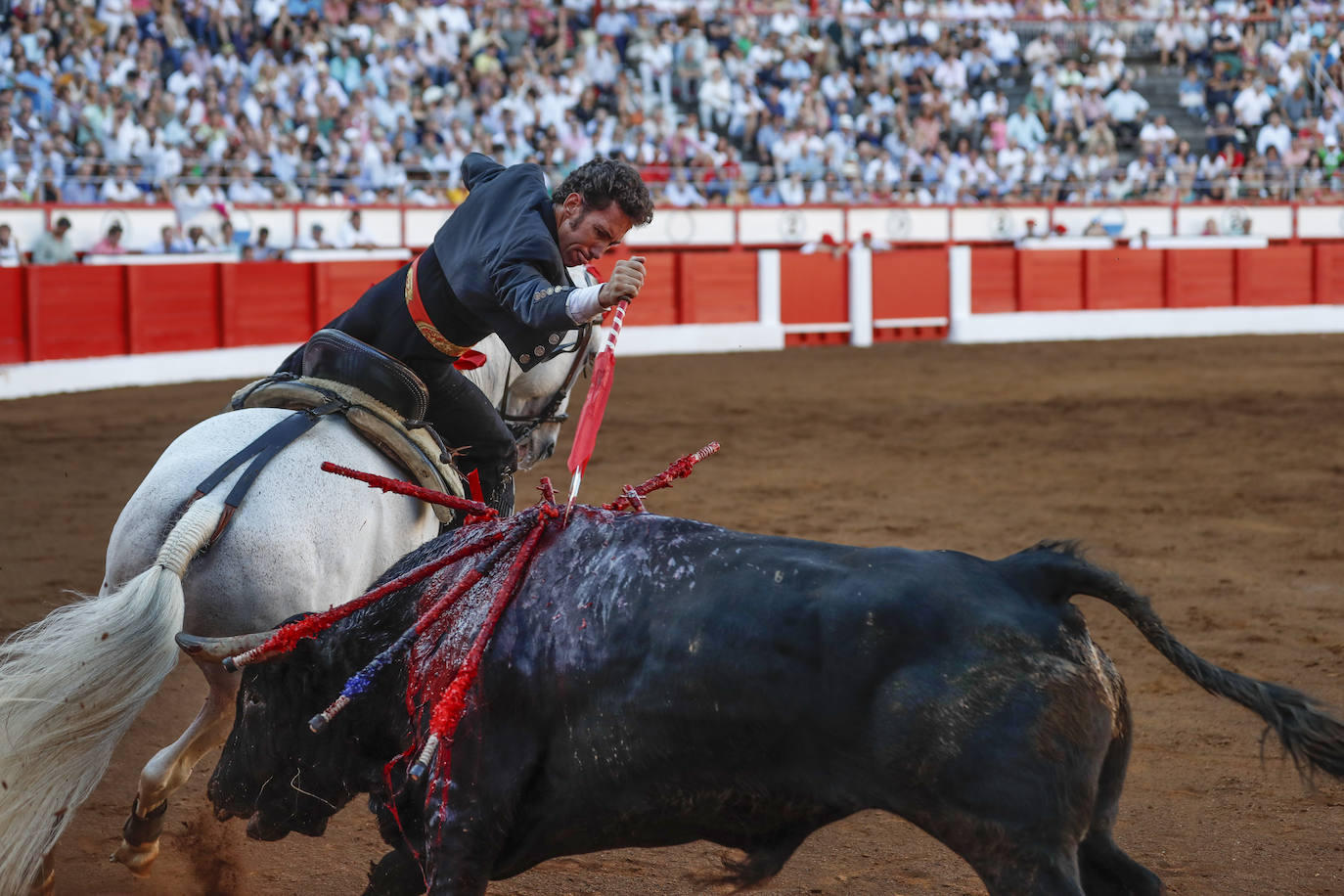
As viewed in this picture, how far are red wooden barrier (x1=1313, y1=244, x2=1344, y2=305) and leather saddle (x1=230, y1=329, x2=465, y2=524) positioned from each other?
17255mm

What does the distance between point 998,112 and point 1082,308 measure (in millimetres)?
4060

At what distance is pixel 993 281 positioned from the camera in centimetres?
1695

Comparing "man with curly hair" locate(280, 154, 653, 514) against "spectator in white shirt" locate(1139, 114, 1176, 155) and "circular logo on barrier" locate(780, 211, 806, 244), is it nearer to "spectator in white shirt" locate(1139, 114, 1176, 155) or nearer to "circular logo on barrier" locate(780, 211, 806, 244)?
"circular logo on barrier" locate(780, 211, 806, 244)

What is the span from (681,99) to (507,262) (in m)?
16.8

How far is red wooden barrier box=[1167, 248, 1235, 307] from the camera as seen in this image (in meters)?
17.6

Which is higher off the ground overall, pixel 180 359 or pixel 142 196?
pixel 142 196

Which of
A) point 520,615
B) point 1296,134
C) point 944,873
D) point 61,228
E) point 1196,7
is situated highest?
point 1196,7

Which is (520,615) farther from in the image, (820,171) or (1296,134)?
(1296,134)

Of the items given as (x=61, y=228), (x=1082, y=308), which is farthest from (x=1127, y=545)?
(x=1082, y=308)

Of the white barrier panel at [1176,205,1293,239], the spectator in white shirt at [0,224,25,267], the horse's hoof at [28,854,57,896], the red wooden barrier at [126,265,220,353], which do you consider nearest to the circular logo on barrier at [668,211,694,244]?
the red wooden barrier at [126,265,220,353]

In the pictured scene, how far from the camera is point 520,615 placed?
83.4 inches

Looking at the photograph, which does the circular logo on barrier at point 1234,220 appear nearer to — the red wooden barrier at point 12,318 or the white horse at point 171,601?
the red wooden barrier at point 12,318

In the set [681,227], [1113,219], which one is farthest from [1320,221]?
[681,227]

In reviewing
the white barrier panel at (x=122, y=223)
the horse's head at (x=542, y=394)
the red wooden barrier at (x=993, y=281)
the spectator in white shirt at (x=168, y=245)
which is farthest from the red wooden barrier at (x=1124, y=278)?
the horse's head at (x=542, y=394)
